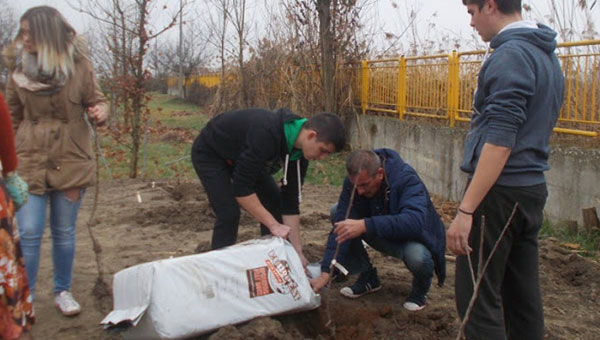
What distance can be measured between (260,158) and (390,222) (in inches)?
32.9

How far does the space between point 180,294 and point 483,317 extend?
54.5 inches

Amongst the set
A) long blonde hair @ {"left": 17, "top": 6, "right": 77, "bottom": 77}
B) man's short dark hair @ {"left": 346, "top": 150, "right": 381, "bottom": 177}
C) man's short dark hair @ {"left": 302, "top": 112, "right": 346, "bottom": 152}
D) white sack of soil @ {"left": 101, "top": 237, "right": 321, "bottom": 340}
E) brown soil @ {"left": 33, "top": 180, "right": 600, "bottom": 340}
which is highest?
long blonde hair @ {"left": 17, "top": 6, "right": 77, "bottom": 77}

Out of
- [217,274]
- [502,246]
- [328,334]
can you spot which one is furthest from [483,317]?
[217,274]

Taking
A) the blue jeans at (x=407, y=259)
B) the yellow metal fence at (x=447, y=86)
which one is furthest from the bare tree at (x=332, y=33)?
the blue jeans at (x=407, y=259)

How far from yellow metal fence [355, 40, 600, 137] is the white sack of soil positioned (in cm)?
412

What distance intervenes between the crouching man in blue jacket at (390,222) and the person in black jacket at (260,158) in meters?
0.24

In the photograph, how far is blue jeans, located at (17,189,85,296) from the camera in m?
3.08

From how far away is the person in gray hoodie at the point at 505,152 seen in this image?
6.84ft

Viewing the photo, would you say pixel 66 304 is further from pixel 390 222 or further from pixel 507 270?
pixel 507 270

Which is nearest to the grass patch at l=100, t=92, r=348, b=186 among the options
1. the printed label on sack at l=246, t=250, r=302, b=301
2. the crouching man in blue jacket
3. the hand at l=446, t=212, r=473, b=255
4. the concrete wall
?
the concrete wall

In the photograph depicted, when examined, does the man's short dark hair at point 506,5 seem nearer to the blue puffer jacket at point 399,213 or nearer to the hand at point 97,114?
the blue puffer jacket at point 399,213

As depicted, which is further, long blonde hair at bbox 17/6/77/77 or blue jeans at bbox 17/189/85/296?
blue jeans at bbox 17/189/85/296

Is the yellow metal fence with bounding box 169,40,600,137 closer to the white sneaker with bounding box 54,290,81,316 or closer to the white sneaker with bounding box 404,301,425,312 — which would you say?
the white sneaker with bounding box 404,301,425,312

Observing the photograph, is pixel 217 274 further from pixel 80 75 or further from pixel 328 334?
pixel 80 75
